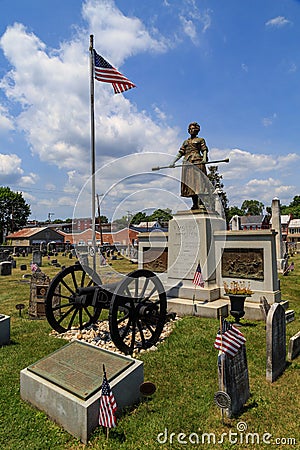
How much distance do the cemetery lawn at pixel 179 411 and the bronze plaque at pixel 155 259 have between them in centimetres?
371

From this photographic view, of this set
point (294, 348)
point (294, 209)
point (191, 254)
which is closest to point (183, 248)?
point (191, 254)

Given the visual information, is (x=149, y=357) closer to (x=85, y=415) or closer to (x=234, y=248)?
(x=85, y=415)

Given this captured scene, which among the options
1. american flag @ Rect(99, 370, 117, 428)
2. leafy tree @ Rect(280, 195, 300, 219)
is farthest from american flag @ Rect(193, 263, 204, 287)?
leafy tree @ Rect(280, 195, 300, 219)

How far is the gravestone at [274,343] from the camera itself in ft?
14.5

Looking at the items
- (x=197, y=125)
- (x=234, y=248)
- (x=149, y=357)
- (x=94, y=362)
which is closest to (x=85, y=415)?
(x=94, y=362)

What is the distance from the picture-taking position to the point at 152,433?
3.34 meters

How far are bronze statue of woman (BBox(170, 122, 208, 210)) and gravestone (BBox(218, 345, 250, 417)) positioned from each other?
5.77 meters

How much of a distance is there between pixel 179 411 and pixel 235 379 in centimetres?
80

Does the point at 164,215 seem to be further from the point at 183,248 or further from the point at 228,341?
the point at 228,341

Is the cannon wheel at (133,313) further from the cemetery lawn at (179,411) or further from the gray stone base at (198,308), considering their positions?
the gray stone base at (198,308)

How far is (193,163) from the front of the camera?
9.23 m

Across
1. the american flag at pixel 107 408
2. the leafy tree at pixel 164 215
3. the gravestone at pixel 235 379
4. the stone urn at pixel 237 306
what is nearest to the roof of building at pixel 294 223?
the leafy tree at pixel 164 215

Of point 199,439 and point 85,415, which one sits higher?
point 85,415

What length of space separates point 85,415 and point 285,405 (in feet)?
8.40
